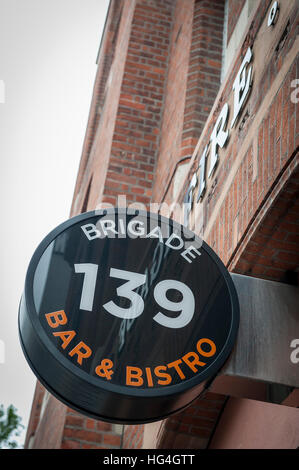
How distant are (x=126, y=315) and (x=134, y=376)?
272 mm

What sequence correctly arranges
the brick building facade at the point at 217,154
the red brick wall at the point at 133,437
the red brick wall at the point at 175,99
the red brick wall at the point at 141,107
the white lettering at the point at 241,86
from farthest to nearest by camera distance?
the red brick wall at the point at 141,107 → the red brick wall at the point at 175,99 → the red brick wall at the point at 133,437 → the white lettering at the point at 241,86 → the brick building facade at the point at 217,154

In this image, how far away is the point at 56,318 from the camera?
97.6 inches

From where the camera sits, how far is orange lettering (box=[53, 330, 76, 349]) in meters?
2.40

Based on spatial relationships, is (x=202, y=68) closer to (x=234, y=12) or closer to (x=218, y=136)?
(x=234, y=12)

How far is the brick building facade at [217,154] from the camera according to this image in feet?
10.2

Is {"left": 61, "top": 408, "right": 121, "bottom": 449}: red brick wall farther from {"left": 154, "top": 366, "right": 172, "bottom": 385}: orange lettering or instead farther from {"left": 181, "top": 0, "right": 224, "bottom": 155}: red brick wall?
{"left": 154, "top": 366, "right": 172, "bottom": 385}: orange lettering

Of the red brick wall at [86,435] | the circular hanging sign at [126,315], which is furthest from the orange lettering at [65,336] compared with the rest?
the red brick wall at [86,435]

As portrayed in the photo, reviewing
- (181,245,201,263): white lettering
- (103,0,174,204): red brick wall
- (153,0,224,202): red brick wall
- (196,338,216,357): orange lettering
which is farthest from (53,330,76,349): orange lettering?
(103,0,174,204): red brick wall

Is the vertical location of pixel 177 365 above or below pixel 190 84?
below

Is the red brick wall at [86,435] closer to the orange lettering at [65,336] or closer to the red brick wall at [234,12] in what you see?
the orange lettering at [65,336]

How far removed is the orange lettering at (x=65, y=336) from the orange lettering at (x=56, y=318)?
0.13 ft

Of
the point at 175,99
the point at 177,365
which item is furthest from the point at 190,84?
the point at 177,365

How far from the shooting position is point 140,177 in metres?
7.15

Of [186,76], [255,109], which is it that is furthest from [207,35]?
[255,109]
